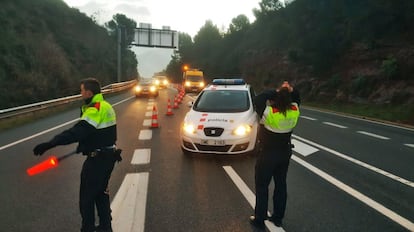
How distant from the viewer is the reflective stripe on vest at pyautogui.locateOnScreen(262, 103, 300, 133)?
5.07m

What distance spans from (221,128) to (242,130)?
50 centimetres

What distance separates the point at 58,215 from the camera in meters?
5.45

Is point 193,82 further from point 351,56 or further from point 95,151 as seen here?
point 95,151

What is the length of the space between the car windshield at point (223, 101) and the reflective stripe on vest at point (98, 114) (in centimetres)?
540

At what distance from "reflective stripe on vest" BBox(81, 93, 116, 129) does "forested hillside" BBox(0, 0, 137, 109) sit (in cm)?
2450

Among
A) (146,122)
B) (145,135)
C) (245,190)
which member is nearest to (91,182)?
(245,190)

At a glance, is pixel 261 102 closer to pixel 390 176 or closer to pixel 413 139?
pixel 390 176

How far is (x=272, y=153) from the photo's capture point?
5.10 meters

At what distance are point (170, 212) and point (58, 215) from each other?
1628 mm

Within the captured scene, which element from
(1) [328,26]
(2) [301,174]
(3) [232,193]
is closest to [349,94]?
(1) [328,26]

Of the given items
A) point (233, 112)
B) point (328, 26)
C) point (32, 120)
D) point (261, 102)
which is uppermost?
point (328, 26)

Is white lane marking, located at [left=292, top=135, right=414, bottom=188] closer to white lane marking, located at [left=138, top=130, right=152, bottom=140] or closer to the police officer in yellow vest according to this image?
the police officer in yellow vest

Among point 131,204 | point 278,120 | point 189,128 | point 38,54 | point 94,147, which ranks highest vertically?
point 38,54

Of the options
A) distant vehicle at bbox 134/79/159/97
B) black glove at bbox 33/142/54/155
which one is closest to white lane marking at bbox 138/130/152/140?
black glove at bbox 33/142/54/155
